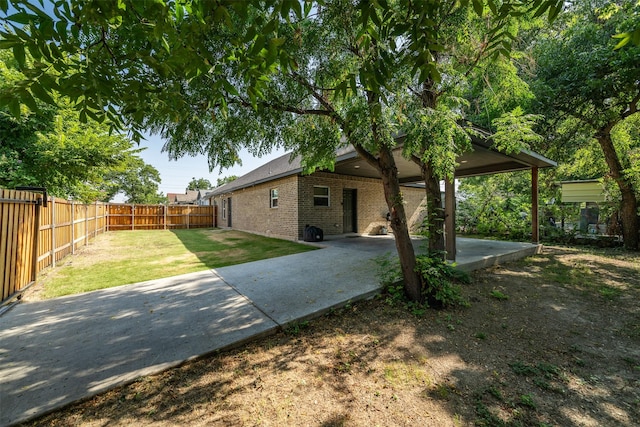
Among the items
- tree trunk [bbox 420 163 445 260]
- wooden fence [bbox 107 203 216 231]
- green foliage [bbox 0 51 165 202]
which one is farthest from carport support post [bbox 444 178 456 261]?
wooden fence [bbox 107 203 216 231]

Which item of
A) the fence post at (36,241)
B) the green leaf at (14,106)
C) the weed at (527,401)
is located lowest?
the weed at (527,401)

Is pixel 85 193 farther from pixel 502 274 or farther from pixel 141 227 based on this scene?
pixel 502 274

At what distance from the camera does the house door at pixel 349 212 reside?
39.7 feet

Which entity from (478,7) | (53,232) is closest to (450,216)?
(478,7)

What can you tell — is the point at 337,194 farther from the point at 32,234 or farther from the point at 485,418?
the point at 485,418

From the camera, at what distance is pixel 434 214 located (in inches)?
167

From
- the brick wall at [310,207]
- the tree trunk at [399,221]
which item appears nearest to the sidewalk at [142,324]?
the tree trunk at [399,221]

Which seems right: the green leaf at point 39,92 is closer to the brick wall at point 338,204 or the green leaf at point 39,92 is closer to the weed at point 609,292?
the weed at point 609,292

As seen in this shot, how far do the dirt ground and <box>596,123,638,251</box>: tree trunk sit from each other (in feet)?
25.1

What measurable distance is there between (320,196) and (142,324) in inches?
326

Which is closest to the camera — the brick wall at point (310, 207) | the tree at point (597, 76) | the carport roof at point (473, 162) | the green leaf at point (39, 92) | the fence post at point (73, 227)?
the green leaf at point (39, 92)

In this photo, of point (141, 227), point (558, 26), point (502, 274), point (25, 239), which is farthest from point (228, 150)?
point (141, 227)

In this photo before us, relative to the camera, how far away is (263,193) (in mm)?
13016

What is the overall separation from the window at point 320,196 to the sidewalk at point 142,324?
532 cm
